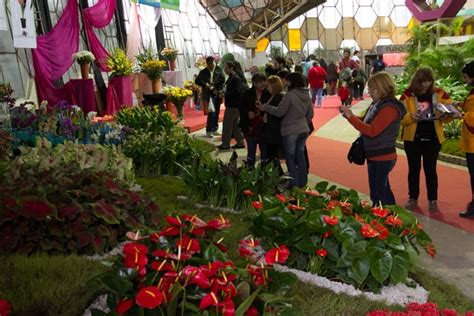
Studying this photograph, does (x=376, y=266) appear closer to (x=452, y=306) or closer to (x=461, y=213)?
(x=452, y=306)

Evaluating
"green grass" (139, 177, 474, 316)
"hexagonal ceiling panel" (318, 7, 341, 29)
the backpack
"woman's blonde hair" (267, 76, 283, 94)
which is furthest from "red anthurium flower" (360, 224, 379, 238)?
"hexagonal ceiling panel" (318, 7, 341, 29)

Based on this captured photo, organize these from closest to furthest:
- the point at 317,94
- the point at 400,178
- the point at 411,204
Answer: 1. the point at 411,204
2. the point at 400,178
3. the point at 317,94

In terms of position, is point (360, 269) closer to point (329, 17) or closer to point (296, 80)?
point (296, 80)

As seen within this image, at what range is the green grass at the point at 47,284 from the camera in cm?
239

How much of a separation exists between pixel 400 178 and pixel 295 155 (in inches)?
68.4

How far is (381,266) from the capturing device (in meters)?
3.02

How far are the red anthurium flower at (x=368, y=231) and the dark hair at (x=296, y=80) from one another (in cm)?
307

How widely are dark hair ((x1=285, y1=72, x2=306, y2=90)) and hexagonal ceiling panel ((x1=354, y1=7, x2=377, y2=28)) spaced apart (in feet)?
98.3

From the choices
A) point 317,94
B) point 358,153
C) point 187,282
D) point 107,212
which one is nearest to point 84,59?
point 358,153

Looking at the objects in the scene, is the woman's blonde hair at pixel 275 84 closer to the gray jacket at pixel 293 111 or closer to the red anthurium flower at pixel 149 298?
the gray jacket at pixel 293 111

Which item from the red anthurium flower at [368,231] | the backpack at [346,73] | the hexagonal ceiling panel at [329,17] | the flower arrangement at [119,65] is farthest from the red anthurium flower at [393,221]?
the hexagonal ceiling panel at [329,17]

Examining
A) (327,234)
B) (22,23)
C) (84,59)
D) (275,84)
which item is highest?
(22,23)

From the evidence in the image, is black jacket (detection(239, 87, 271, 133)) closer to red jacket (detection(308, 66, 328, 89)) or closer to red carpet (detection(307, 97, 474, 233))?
red carpet (detection(307, 97, 474, 233))

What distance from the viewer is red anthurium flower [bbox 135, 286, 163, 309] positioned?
5.96 feet
